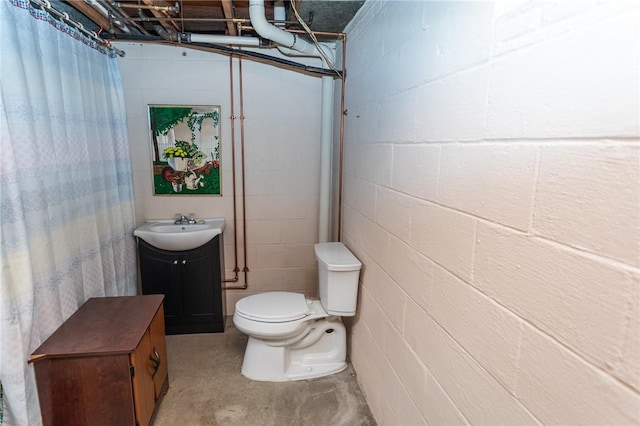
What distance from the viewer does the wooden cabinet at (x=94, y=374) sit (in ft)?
4.85

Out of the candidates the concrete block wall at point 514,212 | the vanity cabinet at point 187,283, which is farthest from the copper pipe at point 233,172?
the concrete block wall at point 514,212

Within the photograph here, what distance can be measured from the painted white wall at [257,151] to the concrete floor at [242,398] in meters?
0.78

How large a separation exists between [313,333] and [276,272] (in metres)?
0.89

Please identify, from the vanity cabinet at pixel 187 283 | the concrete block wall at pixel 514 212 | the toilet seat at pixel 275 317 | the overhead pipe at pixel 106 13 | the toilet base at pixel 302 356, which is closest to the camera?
the concrete block wall at pixel 514 212

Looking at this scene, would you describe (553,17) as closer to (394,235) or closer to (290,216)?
(394,235)

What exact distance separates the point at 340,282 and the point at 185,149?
1.63m

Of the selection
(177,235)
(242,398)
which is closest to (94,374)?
(242,398)

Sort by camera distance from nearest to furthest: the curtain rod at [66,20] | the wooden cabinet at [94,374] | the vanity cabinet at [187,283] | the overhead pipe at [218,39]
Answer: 1. the wooden cabinet at [94,374]
2. the curtain rod at [66,20]
3. the overhead pipe at [218,39]
4. the vanity cabinet at [187,283]

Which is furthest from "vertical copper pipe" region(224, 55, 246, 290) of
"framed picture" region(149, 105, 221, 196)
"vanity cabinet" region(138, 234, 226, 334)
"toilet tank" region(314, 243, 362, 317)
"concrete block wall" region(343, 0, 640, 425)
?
"concrete block wall" region(343, 0, 640, 425)

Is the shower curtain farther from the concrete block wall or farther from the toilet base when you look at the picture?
the concrete block wall

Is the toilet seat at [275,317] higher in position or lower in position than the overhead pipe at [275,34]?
lower

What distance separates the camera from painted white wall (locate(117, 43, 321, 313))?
2623 mm

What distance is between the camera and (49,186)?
1.62m

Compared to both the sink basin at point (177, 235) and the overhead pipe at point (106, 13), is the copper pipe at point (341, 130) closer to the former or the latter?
the sink basin at point (177, 235)
